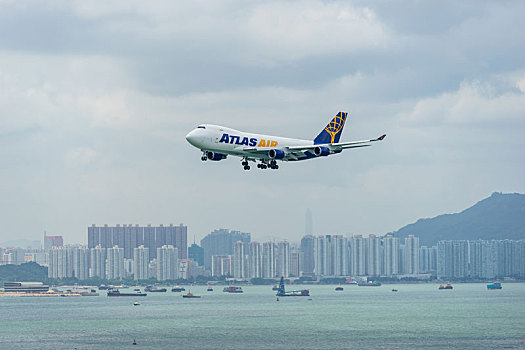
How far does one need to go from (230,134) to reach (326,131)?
2722 centimetres

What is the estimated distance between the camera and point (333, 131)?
15062 cm

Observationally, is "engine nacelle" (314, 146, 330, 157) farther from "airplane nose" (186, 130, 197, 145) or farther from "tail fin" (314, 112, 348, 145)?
"airplane nose" (186, 130, 197, 145)

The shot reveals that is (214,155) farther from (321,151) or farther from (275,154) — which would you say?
(321,151)

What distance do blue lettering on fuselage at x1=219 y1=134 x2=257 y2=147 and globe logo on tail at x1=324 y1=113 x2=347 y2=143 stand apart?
22676 millimetres

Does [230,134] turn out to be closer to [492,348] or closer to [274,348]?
[274,348]

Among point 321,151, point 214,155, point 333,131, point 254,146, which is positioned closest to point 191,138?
point 214,155

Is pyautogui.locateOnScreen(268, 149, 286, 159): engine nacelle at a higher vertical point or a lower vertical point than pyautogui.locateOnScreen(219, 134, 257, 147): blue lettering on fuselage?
lower

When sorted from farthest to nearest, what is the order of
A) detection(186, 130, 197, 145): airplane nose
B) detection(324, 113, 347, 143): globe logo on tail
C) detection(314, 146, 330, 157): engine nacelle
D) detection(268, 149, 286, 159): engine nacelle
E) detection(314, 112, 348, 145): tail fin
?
detection(324, 113, 347, 143): globe logo on tail → detection(314, 112, 348, 145): tail fin → detection(314, 146, 330, 157): engine nacelle → detection(268, 149, 286, 159): engine nacelle → detection(186, 130, 197, 145): airplane nose

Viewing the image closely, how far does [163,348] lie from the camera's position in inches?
7810

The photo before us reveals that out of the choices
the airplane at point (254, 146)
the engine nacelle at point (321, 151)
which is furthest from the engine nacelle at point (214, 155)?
the engine nacelle at point (321, 151)

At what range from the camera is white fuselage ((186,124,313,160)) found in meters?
124

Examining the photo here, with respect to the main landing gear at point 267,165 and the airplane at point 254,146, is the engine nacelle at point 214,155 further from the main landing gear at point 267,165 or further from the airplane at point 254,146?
the main landing gear at point 267,165

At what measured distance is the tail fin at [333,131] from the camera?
14862 cm

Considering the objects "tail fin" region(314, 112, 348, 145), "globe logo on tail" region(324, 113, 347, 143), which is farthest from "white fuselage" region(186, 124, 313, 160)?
"globe logo on tail" region(324, 113, 347, 143)
